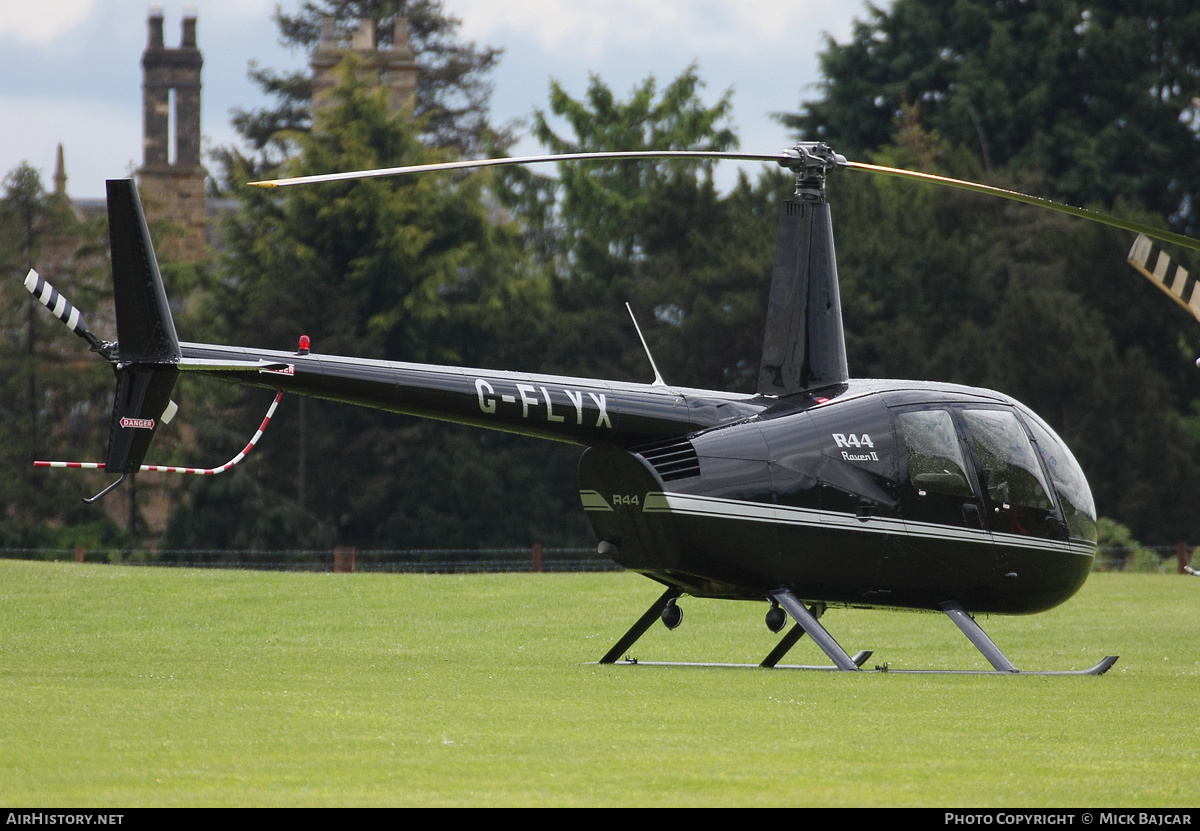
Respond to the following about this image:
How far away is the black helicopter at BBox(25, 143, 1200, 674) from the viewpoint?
12.6 metres

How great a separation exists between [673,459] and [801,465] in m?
1.07

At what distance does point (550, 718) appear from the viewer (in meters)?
9.70

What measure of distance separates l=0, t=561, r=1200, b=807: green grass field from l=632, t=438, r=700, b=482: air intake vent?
5.40 ft

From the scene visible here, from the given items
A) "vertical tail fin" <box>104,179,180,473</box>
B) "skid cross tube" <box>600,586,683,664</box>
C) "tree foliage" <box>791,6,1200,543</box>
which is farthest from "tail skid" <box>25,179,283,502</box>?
"tree foliage" <box>791,6,1200,543</box>

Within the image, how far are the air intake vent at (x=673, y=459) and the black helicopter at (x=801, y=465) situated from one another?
2 cm

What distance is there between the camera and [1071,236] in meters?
44.9

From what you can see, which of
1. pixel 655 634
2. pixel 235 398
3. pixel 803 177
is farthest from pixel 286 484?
pixel 803 177

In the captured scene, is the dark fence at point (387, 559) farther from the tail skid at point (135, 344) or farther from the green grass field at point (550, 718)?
the tail skid at point (135, 344)

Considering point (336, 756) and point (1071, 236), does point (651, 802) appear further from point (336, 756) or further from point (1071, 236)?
point (1071, 236)

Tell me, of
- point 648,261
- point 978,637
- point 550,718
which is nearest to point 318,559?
point 648,261

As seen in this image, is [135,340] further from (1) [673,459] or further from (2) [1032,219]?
(2) [1032,219]

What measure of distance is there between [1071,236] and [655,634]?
2986 centimetres

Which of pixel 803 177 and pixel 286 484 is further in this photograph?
pixel 286 484

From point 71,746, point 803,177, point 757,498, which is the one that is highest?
point 803,177
